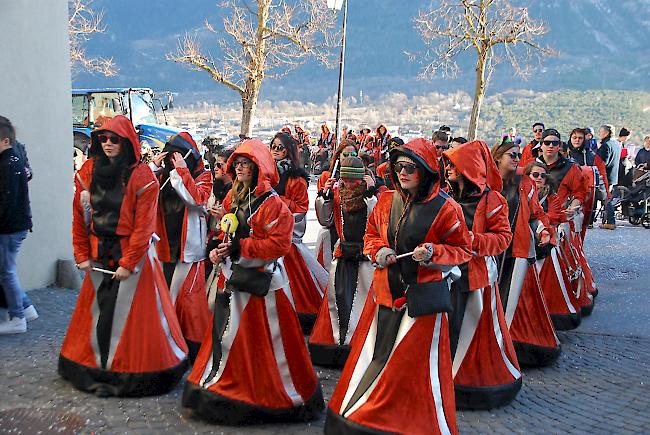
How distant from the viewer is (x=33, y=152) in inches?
322

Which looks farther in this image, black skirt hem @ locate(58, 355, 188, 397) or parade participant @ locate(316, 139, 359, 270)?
parade participant @ locate(316, 139, 359, 270)

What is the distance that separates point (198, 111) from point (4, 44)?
46.3 m

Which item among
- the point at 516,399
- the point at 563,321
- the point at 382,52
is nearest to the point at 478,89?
the point at 563,321

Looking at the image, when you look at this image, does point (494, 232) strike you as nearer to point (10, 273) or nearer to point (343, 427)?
point (343, 427)

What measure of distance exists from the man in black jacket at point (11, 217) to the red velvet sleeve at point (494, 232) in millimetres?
3733

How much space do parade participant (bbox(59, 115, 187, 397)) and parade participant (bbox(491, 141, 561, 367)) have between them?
2843mm

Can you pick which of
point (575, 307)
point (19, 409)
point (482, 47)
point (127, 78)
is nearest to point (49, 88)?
point (19, 409)

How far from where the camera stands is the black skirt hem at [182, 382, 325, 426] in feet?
15.5

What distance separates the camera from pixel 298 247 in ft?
23.8

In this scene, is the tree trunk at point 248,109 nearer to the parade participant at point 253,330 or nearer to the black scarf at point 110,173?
the black scarf at point 110,173

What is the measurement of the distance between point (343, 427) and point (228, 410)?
2.72 ft

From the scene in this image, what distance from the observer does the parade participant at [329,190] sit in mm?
6984

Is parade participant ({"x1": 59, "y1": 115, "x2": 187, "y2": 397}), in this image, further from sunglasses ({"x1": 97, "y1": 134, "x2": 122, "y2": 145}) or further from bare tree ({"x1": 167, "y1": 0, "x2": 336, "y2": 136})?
bare tree ({"x1": 167, "y1": 0, "x2": 336, "y2": 136})

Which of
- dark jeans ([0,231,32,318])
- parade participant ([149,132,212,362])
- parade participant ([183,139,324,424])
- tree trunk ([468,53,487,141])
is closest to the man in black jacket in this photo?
dark jeans ([0,231,32,318])
